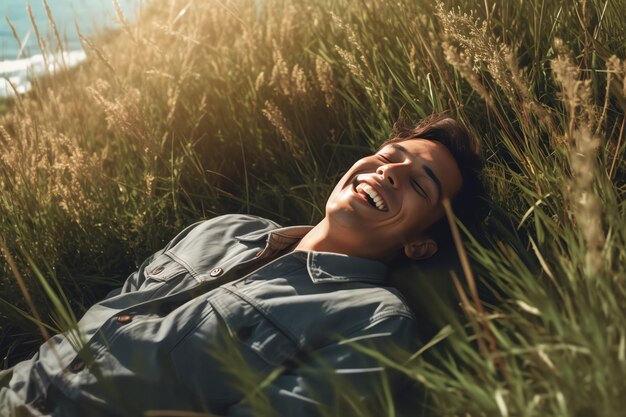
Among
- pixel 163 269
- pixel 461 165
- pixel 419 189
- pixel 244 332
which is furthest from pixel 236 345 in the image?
pixel 461 165

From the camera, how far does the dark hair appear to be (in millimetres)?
2828

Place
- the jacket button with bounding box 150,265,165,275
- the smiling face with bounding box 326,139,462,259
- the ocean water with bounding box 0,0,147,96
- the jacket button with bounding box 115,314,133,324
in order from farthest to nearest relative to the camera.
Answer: the ocean water with bounding box 0,0,147,96, the jacket button with bounding box 150,265,165,275, the smiling face with bounding box 326,139,462,259, the jacket button with bounding box 115,314,133,324

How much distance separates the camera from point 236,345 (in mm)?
2271

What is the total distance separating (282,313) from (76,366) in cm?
67

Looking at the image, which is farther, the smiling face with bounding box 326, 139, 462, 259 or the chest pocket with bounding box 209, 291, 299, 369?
the smiling face with bounding box 326, 139, 462, 259

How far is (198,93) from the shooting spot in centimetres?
398

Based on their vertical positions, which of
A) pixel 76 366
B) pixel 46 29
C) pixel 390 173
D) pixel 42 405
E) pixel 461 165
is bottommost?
pixel 42 405

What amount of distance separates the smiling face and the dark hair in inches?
1.4

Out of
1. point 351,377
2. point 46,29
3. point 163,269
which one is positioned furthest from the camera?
point 46,29

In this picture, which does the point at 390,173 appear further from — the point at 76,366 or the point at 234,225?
the point at 76,366

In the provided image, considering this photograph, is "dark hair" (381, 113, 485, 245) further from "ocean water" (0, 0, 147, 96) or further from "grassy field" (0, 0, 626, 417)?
"ocean water" (0, 0, 147, 96)

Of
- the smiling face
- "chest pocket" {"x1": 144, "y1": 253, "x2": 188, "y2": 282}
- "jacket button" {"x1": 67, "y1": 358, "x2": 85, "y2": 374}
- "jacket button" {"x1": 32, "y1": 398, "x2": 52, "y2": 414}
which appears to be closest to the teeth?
the smiling face

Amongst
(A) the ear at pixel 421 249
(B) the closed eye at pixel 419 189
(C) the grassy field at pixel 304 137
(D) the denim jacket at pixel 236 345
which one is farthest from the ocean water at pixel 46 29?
(A) the ear at pixel 421 249

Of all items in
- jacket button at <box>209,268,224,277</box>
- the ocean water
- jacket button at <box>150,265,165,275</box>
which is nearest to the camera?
jacket button at <box>209,268,224,277</box>
